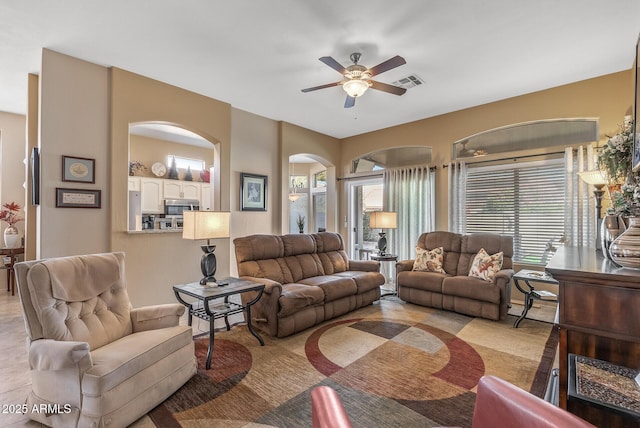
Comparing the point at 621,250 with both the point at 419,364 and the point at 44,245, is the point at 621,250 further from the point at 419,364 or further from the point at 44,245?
the point at 44,245

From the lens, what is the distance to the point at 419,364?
2646mm

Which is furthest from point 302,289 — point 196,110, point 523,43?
point 523,43

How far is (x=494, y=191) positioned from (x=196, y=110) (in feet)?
15.5

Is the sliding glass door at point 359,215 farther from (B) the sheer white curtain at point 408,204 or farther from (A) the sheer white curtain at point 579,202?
(A) the sheer white curtain at point 579,202

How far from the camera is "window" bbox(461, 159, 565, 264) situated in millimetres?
4262

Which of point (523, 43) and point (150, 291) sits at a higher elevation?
point (523, 43)

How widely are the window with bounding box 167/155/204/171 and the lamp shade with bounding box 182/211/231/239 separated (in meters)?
4.74

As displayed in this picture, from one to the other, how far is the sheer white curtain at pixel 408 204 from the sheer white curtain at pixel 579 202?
1.85 meters

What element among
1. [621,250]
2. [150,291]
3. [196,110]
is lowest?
A: [150,291]

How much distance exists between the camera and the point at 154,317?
7.82 feet

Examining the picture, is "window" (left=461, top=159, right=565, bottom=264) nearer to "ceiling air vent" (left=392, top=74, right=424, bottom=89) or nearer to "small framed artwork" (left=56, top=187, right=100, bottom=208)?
"ceiling air vent" (left=392, top=74, right=424, bottom=89)

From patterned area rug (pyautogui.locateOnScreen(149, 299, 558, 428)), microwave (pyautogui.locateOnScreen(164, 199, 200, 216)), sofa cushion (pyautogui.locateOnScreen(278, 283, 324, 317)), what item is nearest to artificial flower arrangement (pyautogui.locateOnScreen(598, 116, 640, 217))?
patterned area rug (pyautogui.locateOnScreen(149, 299, 558, 428))

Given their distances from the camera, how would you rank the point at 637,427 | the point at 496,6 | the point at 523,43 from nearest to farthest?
the point at 637,427
the point at 496,6
the point at 523,43

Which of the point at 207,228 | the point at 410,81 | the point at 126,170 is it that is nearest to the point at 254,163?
the point at 126,170
